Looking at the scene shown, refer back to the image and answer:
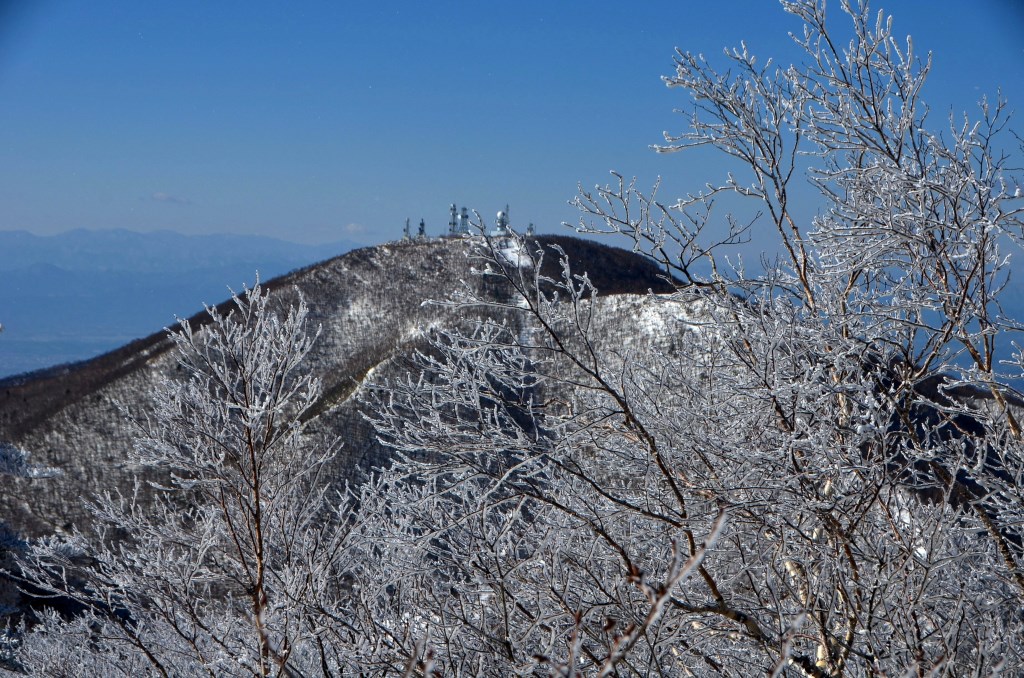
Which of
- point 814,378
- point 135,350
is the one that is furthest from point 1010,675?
point 135,350

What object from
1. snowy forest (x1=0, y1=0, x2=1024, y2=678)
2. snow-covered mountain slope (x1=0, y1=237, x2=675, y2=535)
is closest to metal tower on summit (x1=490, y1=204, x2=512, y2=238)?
snowy forest (x1=0, y1=0, x2=1024, y2=678)

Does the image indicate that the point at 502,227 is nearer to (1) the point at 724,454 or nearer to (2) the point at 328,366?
(1) the point at 724,454

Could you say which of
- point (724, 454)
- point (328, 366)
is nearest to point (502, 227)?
point (724, 454)

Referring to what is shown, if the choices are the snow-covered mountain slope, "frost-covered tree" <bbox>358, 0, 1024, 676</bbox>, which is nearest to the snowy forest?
"frost-covered tree" <bbox>358, 0, 1024, 676</bbox>

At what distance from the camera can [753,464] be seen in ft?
12.4

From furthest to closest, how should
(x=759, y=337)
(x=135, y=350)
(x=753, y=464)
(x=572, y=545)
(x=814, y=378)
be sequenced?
(x=135, y=350)
(x=572, y=545)
(x=759, y=337)
(x=753, y=464)
(x=814, y=378)

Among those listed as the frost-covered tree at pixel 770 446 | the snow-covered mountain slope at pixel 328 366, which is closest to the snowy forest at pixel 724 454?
the frost-covered tree at pixel 770 446

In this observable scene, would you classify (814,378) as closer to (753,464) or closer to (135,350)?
(753,464)

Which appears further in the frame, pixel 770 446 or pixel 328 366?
pixel 328 366

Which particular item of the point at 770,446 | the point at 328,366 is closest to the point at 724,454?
the point at 770,446

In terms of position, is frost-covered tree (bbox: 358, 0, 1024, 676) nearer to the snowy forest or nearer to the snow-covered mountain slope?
the snowy forest

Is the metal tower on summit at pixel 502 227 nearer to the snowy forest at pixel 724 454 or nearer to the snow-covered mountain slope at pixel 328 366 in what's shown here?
the snowy forest at pixel 724 454

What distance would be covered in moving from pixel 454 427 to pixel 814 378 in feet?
6.39

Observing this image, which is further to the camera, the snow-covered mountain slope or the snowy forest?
the snow-covered mountain slope
